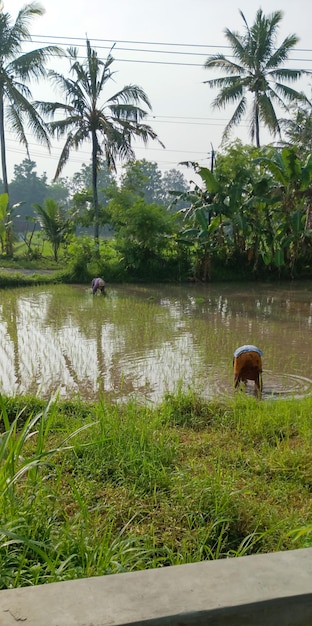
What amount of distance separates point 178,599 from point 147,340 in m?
7.08

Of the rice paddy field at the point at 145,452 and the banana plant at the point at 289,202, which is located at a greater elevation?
the banana plant at the point at 289,202

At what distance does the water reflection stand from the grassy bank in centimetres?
63

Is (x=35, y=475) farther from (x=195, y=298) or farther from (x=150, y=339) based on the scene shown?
(x=195, y=298)

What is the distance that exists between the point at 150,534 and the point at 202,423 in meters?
1.82

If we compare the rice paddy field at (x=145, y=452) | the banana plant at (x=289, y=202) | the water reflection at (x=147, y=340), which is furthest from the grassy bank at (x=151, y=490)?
the banana plant at (x=289, y=202)

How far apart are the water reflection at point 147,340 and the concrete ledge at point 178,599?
4.86 ft

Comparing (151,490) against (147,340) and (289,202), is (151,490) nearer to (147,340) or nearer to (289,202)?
(147,340)

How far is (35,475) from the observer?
7.93 feet

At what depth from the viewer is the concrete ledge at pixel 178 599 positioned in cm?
144

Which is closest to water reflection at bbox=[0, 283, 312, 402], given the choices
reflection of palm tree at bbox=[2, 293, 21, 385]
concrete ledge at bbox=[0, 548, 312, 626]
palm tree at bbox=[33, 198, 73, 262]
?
reflection of palm tree at bbox=[2, 293, 21, 385]

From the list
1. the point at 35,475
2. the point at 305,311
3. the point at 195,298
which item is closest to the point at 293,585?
the point at 35,475

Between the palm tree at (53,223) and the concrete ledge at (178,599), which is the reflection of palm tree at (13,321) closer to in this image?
the concrete ledge at (178,599)

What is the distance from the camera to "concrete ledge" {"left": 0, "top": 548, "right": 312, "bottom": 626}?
4.72ft

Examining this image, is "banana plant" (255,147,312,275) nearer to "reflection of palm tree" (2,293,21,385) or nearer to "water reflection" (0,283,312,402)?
"water reflection" (0,283,312,402)
